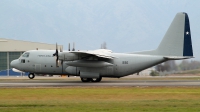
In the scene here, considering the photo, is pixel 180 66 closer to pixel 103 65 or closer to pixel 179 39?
pixel 179 39

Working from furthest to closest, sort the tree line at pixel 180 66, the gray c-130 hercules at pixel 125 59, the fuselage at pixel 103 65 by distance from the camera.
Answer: the tree line at pixel 180 66
the fuselage at pixel 103 65
the gray c-130 hercules at pixel 125 59

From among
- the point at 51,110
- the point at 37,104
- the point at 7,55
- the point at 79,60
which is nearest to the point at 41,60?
the point at 79,60

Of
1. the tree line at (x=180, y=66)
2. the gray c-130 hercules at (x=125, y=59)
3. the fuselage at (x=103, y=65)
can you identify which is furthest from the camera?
the tree line at (x=180, y=66)

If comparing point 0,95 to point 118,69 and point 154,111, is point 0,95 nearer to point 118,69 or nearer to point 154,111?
point 154,111

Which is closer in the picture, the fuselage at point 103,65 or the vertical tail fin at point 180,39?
the vertical tail fin at point 180,39

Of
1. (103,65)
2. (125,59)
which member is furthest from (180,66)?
(103,65)

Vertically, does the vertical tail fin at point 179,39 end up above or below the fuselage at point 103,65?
above

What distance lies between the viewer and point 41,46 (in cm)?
9112

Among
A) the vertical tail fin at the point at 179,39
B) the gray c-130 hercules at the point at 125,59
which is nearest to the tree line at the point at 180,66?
the gray c-130 hercules at the point at 125,59

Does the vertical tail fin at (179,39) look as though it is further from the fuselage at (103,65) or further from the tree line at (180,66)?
the tree line at (180,66)

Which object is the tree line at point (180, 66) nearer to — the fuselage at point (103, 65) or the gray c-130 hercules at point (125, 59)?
the gray c-130 hercules at point (125, 59)

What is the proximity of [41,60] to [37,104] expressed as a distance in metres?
23.3

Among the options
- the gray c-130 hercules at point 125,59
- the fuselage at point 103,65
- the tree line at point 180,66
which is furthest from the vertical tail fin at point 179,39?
the tree line at point 180,66

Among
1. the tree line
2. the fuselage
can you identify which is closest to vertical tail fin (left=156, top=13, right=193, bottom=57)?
the fuselage
